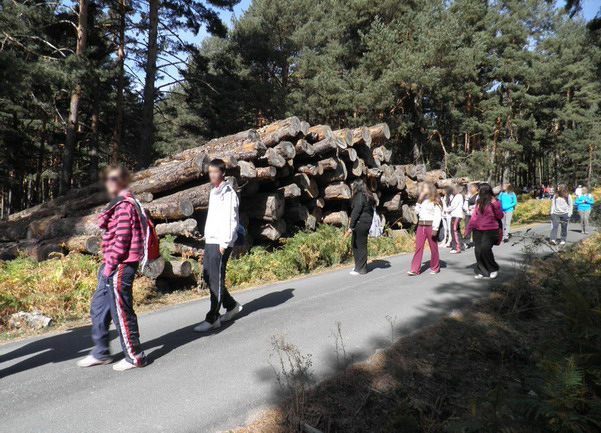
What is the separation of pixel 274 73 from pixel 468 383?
87.2 ft

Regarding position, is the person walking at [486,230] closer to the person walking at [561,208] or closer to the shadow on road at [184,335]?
the shadow on road at [184,335]

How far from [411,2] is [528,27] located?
1861 centimetres

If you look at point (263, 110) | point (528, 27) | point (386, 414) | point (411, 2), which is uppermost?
point (528, 27)

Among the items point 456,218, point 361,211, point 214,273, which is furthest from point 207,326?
point 456,218

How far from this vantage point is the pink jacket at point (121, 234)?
3805 millimetres

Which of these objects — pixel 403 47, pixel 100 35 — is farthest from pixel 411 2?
pixel 100 35

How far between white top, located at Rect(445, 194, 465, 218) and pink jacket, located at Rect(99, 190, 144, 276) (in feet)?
30.8

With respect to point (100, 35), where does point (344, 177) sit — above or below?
below

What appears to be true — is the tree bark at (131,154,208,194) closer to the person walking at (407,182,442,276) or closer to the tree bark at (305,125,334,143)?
the tree bark at (305,125,334,143)

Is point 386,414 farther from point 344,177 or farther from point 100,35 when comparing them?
point 100,35

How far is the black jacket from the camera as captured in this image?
802 cm

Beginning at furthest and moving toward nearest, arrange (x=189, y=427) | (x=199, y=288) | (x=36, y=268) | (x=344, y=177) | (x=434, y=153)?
1. (x=434, y=153)
2. (x=344, y=177)
3. (x=199, y=288)
4. (x=36, y=268)
5. (x=189, y=427)

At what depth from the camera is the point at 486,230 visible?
23.8ft

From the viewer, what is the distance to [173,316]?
5.88 meters
